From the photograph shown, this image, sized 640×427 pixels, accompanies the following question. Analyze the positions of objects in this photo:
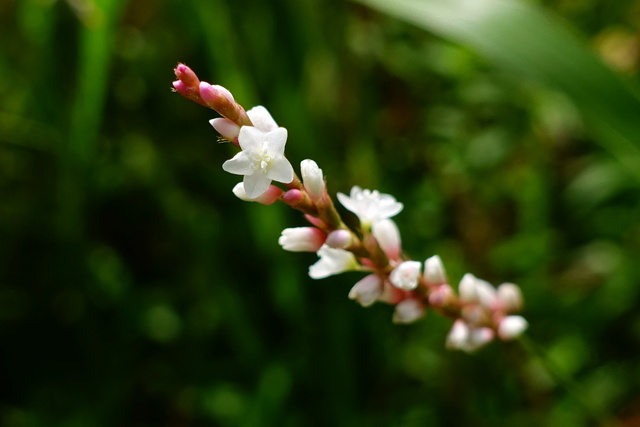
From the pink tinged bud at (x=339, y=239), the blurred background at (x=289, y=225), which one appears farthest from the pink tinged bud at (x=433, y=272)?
the blurred background at (x=289, y=225)

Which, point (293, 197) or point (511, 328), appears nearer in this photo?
point (293, 197)

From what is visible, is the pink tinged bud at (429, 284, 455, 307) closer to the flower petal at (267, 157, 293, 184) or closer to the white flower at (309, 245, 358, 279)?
the white flower at (309, 245, 358, 279)

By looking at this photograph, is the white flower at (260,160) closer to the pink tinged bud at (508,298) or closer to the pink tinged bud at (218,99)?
the pink tinged bud at (218,99)

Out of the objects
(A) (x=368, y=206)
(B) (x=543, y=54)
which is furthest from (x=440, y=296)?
(B) (x=543, y=54)

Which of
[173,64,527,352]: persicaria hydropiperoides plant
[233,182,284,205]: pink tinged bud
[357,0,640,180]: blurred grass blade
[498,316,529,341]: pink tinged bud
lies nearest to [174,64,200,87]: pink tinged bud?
[173,64,527,352]: persicaria hydropiperoides plant

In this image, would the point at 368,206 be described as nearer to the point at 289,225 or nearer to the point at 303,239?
the point at 303,239

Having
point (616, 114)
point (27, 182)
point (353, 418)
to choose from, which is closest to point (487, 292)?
point (616, 114)

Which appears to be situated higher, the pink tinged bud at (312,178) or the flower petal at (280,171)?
the pink tinged bud at (312,178)
